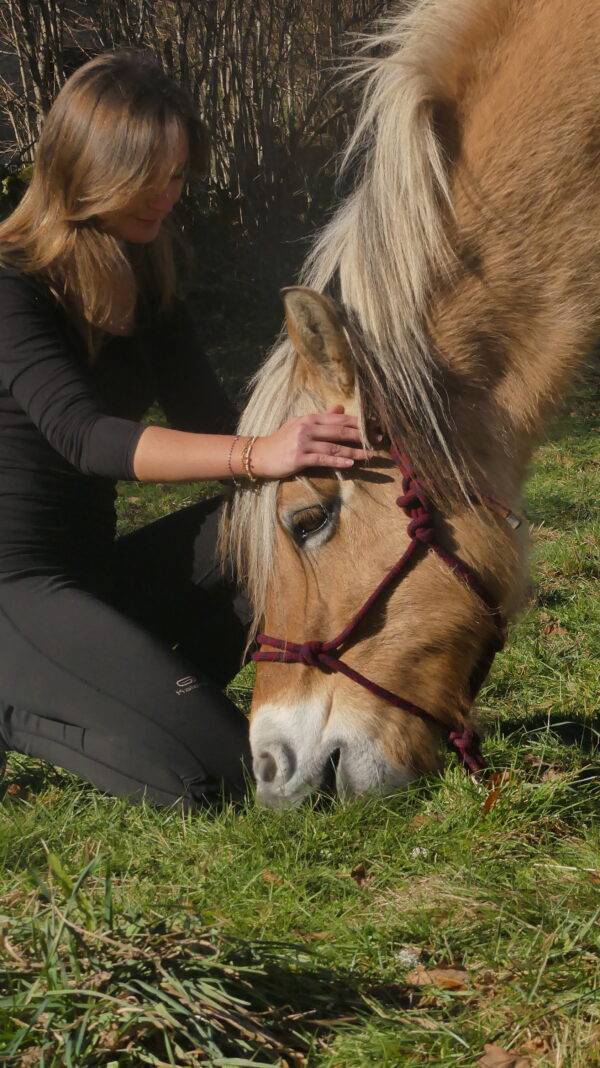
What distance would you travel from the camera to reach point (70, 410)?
8.96ft

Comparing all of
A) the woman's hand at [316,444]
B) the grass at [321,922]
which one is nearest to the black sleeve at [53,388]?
the woman's hand at [316,444]

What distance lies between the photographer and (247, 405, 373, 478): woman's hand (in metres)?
2.47

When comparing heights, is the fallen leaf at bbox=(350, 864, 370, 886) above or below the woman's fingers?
below

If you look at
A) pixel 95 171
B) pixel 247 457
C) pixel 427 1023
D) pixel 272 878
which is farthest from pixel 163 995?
pixel 95 171

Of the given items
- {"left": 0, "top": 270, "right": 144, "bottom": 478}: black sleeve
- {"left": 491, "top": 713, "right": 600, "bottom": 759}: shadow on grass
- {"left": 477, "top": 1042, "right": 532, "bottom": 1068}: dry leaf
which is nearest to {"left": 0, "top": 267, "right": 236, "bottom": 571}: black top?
{"left": 0, "top": 270, "right": 144, "bottom": 478}: black sleeve

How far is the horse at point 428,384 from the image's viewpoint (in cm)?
253

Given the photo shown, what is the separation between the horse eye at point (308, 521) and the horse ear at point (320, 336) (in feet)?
0.93

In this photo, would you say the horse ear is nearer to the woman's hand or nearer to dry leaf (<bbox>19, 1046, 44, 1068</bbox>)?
the woman's hand

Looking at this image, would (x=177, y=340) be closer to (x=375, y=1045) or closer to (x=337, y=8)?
(x=375, y=1045)

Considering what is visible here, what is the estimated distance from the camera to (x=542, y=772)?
2936 millimetres

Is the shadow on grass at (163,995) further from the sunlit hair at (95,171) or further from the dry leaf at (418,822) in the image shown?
the sunlit hair at (95,171)

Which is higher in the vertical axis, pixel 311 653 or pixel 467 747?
pixel 311 653

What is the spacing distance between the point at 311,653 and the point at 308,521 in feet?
1.04

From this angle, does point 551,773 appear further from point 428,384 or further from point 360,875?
point 428,384
